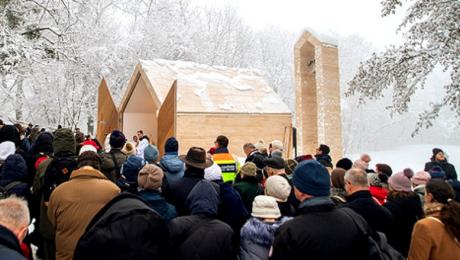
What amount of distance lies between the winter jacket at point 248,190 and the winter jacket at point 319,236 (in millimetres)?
1898

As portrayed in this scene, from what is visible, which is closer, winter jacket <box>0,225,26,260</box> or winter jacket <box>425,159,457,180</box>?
winter jacket <box>0,225,26,260</box>

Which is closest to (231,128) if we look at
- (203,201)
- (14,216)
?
(203,201)

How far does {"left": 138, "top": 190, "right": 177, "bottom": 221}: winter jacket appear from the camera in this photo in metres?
3.32

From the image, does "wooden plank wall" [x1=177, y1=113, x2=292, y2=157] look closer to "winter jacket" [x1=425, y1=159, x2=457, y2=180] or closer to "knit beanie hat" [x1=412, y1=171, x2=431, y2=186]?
"winter jacket" [x1=425, y1=159, x2=457, y2=180]

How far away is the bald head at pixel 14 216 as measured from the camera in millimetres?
2111

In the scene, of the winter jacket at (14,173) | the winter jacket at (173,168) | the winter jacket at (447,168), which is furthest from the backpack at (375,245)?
the winter jacket at (447,168)

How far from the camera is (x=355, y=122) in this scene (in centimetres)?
4303

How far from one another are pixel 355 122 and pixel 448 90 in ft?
117

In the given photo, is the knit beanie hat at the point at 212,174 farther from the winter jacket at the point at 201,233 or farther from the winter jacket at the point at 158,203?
the winter jacket at the point at 201,233

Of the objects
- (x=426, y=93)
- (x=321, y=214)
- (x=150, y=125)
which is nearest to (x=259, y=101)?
(x=150, y=125)

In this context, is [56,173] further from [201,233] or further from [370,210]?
[370,210]

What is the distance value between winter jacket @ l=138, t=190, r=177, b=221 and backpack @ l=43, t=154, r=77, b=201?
1.38 metres

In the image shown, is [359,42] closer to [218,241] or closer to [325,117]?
[325,117]

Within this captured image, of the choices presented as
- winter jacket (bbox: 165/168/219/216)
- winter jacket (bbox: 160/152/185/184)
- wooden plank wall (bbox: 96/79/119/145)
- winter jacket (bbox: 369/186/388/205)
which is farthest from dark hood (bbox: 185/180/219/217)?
wooden plank wall (bbox: 96/79/119/145)
